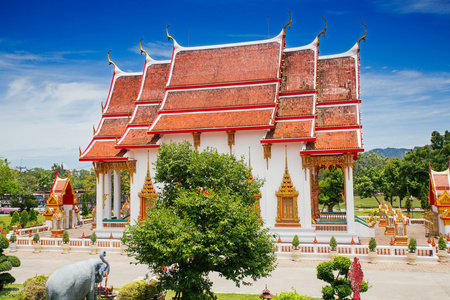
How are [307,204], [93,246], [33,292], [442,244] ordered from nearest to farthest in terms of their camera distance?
[33,292], [442,244], [93,246], [307,204]

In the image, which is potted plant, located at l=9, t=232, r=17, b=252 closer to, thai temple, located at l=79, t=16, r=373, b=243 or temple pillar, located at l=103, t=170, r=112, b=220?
thai temple, located at l=79, t=16, r=373, b=243

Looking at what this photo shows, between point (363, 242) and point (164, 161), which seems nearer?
point (164, 161)

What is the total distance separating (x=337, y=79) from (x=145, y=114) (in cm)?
1199

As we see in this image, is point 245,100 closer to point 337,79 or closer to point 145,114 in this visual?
point 337,79

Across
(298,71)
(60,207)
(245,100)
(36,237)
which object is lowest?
(36,237)

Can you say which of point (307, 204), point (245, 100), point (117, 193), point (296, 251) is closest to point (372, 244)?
point (296, 251)

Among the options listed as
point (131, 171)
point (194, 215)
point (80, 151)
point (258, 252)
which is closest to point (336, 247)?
point (258, 252)

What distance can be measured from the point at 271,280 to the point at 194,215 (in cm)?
615

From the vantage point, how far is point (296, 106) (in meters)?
23.3

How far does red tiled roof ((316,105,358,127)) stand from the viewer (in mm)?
22375

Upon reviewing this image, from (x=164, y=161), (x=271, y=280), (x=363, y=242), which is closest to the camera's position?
(x=164, y=161)

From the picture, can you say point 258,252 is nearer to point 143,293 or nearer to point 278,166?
point 143,293

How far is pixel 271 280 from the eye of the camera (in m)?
15.2

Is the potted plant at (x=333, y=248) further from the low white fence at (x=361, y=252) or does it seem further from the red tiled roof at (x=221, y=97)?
the red tiled roof at (x=221, y=97)
